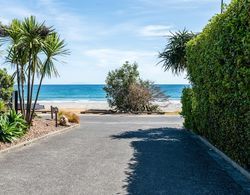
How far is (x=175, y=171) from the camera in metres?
8.34

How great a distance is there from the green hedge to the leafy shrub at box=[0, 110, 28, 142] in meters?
6.09

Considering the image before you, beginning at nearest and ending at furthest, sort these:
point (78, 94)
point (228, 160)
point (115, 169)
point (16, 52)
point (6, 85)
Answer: point (115, 169) < point (228, 160) < point (16, 52) < point (6, 85) < point (78, 94)

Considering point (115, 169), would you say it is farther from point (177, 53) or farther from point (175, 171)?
point (177, 53)

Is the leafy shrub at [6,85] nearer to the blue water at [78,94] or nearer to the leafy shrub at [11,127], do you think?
the leafy shrub at [11,127]

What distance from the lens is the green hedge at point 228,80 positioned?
301 inches

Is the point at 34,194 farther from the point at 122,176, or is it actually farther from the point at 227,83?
the point at 227,83

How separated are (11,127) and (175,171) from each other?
Result: 20.5ft

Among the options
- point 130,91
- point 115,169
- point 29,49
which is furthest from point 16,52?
point 130,91

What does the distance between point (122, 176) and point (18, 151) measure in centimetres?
435

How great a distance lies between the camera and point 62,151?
1116cm

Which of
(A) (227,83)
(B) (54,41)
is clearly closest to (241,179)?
(A) (227,83)

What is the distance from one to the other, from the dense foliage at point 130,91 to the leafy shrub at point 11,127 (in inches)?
663

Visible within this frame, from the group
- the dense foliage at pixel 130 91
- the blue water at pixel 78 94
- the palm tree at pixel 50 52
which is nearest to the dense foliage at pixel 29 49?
the palm tree at pixel 50 52

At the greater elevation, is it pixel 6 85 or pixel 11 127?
pixel 6 85
